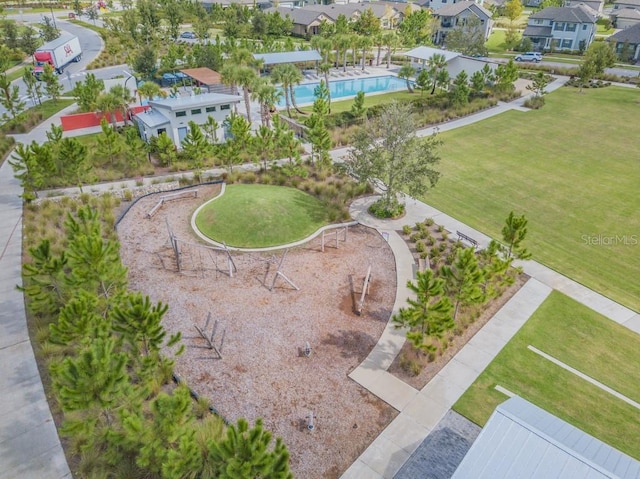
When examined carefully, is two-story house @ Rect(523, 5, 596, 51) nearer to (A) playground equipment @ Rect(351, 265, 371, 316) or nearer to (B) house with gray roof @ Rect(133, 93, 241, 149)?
(B) house with gray roof @ Rect(133, 93, 241, 149)

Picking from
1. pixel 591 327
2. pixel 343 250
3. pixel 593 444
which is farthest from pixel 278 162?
pixel 593 444

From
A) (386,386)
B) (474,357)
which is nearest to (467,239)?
(474,357)

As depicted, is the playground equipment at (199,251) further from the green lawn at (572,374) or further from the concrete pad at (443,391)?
the green lawn at (572,374)

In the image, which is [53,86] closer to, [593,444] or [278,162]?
[278,162]

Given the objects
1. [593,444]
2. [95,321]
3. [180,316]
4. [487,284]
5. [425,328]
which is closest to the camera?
→ [593,444]

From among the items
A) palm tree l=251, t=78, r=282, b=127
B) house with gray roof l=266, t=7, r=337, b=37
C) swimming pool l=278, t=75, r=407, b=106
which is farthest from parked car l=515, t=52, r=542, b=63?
palm tree l=251, t=78, r=282, b=127

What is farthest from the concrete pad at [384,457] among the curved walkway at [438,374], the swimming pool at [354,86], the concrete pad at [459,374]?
the swimming pool at [354,86]
